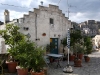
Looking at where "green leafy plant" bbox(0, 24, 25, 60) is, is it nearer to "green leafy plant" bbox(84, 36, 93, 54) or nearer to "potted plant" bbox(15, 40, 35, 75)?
"potted plant" bbox(15, 40, 35, 75)

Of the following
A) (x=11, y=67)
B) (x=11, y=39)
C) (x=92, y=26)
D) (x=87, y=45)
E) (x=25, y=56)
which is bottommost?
(x=11, y=67)

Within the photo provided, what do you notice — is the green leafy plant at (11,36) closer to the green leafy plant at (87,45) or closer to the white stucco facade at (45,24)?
the white stucco facade at (45,24)

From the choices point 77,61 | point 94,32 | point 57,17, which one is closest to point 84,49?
point 77,61

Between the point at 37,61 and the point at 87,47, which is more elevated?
the point at 87,47

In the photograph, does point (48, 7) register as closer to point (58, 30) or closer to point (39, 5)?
point (39, 5)

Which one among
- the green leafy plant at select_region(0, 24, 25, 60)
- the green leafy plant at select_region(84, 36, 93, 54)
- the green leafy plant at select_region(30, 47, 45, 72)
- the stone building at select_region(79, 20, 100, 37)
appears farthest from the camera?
the stone building at select_region(79, 20, 100, 37)

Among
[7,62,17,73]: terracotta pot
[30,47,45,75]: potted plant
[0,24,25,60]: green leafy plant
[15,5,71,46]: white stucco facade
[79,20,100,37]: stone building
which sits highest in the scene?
[79,20,100,37]: stone building

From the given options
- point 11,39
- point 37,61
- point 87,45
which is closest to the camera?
point 37,61

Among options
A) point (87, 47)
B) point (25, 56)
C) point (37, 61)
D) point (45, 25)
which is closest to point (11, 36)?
point (25, 56)

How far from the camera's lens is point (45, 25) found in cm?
1689

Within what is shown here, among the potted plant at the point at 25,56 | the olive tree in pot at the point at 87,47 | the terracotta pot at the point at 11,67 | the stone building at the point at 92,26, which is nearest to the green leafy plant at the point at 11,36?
the terracotta pot at the point at 11,67

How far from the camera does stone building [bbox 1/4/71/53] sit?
15.2 meters

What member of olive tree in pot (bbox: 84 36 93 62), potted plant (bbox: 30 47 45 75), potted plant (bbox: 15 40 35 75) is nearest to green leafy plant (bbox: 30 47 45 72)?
potted plant (bbox: 30 47 45 75)

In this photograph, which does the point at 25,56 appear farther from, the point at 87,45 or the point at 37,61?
the point at 87,45
